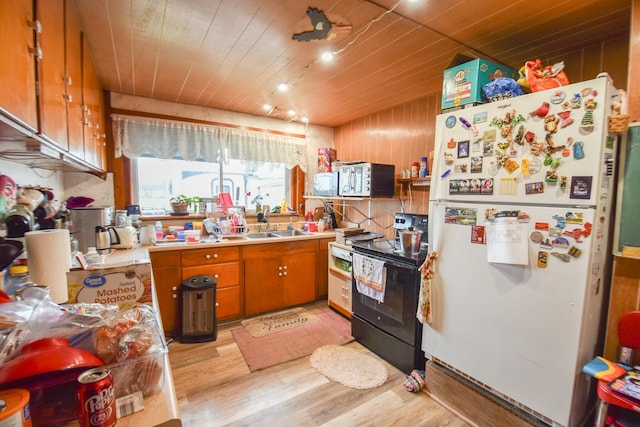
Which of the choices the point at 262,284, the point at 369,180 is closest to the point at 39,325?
the point at 262,284

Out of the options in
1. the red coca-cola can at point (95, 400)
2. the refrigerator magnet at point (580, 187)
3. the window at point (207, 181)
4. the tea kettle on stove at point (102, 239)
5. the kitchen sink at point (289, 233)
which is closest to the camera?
the red coca-cola can at point (95, 400)

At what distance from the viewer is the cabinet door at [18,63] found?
771mm

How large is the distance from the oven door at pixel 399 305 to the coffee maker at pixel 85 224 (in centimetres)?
226

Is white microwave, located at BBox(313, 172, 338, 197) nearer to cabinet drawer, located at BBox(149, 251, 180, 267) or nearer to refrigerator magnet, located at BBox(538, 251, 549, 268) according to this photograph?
cabinet drawer, located at BBox(149, 251, 180, 267)

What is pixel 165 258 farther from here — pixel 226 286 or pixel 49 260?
pixel 49 260

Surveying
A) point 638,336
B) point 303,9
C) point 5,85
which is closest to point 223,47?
point 303,9

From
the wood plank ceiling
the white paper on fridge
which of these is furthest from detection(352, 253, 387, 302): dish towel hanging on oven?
the wood plank ceiling

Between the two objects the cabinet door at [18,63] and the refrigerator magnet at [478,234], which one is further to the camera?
the refrigerator magnet at [478,234]

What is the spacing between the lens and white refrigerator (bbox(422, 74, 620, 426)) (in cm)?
128

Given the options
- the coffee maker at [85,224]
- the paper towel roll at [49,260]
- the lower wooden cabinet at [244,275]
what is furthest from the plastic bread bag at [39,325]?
the lower wooden cabinet at [244,275]

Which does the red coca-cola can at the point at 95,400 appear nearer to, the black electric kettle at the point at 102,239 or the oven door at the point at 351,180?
the black electric kettle at the point at 102,239

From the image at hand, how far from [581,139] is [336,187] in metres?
2.42

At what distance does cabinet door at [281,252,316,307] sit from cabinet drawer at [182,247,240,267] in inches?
23.0

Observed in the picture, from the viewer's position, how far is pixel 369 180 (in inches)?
116
